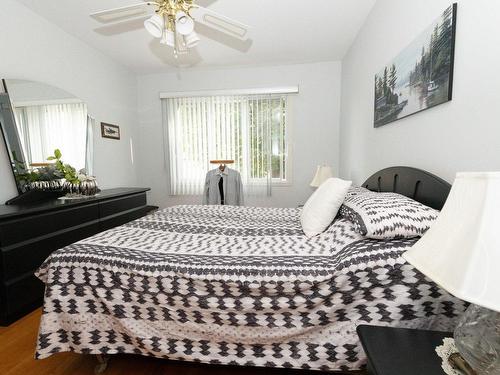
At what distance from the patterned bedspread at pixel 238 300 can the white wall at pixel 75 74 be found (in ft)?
5.36

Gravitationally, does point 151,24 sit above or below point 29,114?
above

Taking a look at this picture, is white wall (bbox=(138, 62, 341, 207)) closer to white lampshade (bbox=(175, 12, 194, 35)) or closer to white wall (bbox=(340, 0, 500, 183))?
white wall (bbox=(340, 0, 500, 183))

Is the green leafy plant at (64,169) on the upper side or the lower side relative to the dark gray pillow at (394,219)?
upper

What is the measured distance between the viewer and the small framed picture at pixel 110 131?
3361mm

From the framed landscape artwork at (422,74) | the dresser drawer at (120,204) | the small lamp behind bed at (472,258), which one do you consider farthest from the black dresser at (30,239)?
the framed landscape artwork at (422,74)

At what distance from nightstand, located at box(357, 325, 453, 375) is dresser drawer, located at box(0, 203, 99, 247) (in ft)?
7.38

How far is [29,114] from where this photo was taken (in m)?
2.36

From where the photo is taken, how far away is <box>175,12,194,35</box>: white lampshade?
5.15 feet

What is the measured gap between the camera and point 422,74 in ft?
4.84

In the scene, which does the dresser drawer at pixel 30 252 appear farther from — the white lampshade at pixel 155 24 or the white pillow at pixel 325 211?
the white pillow at pixel 325 211

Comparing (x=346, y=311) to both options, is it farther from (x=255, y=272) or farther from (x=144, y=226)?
(x=144, y=226)

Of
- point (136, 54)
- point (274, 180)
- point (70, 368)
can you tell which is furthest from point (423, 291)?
point (136, 54)

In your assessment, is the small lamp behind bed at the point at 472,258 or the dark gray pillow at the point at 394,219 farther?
the dark gray pillow at the point at 394,219

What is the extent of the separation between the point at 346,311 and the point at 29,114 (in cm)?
304
